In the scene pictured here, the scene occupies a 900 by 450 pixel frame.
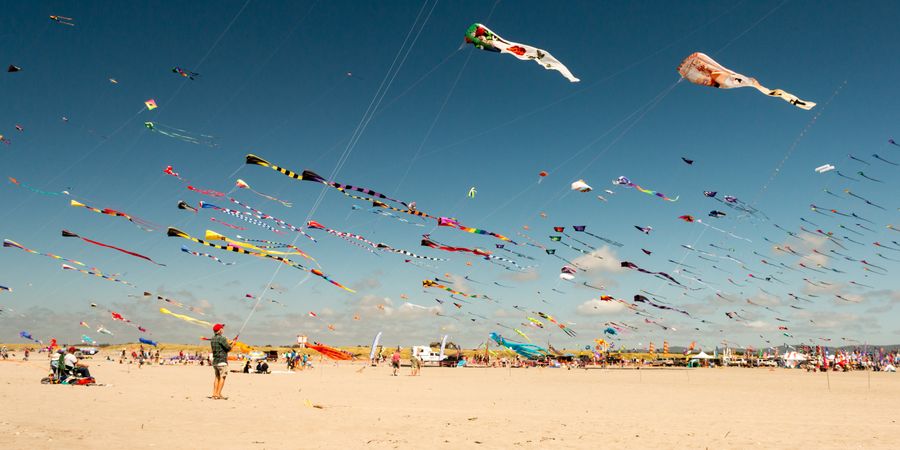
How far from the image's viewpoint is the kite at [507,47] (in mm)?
12477

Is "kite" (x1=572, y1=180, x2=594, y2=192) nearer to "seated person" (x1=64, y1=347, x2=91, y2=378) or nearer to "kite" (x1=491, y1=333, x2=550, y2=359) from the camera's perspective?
"seated person" (x1=64, y1=347, x2=91, y2=378)

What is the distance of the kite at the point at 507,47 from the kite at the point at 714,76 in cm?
271

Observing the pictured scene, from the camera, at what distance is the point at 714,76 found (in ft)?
38.8

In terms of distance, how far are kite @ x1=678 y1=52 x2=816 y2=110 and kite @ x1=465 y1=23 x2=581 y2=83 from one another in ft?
8.88

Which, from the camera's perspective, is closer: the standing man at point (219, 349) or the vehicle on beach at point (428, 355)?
the standing man at point (219, 349)

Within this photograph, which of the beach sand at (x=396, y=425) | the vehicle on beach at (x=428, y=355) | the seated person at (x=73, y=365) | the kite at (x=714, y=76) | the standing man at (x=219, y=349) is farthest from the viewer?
the vehicle on beach at (x=428, y=355)

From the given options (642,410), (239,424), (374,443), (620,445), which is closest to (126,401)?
(239,424)

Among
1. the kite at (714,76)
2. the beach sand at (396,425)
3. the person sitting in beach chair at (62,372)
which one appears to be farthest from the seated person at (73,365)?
the kite at (714,76)

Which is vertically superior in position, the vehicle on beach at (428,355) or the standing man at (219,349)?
the standing man at (219,349)

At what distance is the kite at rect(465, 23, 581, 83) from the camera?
12477 millimetres

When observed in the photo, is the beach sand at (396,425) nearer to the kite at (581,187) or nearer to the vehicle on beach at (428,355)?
the kite at (581,187)

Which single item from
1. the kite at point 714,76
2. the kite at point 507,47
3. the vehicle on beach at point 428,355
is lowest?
the vehicle on beach at point 428,355

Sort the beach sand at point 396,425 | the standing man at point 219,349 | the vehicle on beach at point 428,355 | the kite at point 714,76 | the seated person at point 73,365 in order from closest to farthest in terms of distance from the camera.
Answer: the beach sand at point 396,425, the kite at point 714,76, the standing man at point 219,349, the seated person at point 73,365, the vehicle on beach at point 428,355

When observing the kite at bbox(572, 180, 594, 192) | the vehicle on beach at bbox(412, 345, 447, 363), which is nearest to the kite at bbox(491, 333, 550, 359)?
the vehicle on beach at bbox(412, 345, 447, 363)
